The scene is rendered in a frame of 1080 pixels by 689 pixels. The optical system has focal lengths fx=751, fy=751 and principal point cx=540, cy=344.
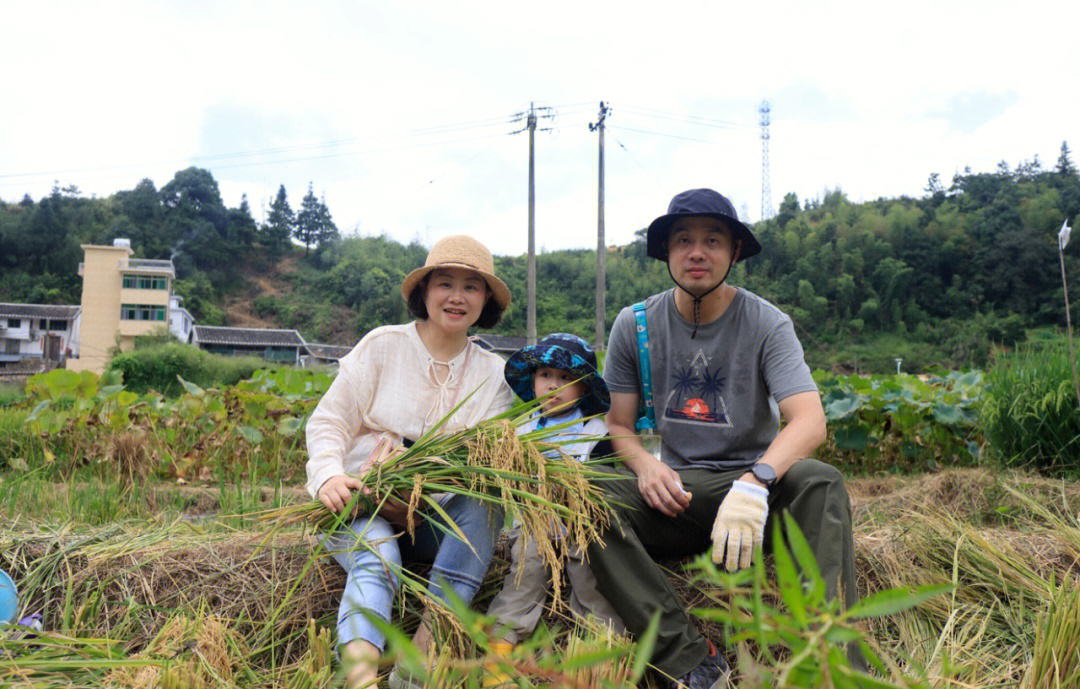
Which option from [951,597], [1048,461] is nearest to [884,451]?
[1048,461]

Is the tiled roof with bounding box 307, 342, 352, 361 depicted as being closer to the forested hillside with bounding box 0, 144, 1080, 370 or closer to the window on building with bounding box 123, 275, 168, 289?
the forested hillside with bounding box 0, 144, 1080, 370

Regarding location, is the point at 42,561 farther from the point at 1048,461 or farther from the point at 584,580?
the point at 1048,461

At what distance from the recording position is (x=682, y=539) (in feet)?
8.50

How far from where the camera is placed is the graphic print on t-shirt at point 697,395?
8.82 ft

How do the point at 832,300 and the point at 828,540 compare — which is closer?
the point at 828,540

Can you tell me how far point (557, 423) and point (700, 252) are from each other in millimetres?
805

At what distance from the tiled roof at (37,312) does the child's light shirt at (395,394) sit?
48536mm

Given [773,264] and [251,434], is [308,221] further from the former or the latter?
[251,434]

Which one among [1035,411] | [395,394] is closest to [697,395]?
[395,394]

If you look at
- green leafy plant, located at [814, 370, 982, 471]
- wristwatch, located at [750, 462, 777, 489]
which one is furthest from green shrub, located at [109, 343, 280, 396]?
wristwatch, located at [750, 462, 777, 489]

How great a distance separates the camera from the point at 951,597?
2424 millimetres

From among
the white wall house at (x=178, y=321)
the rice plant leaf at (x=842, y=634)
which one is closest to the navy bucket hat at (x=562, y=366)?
the rice plant leaf at (x=842, y=634)

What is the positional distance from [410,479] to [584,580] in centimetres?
68

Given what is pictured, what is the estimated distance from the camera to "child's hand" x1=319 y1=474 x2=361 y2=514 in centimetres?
211
